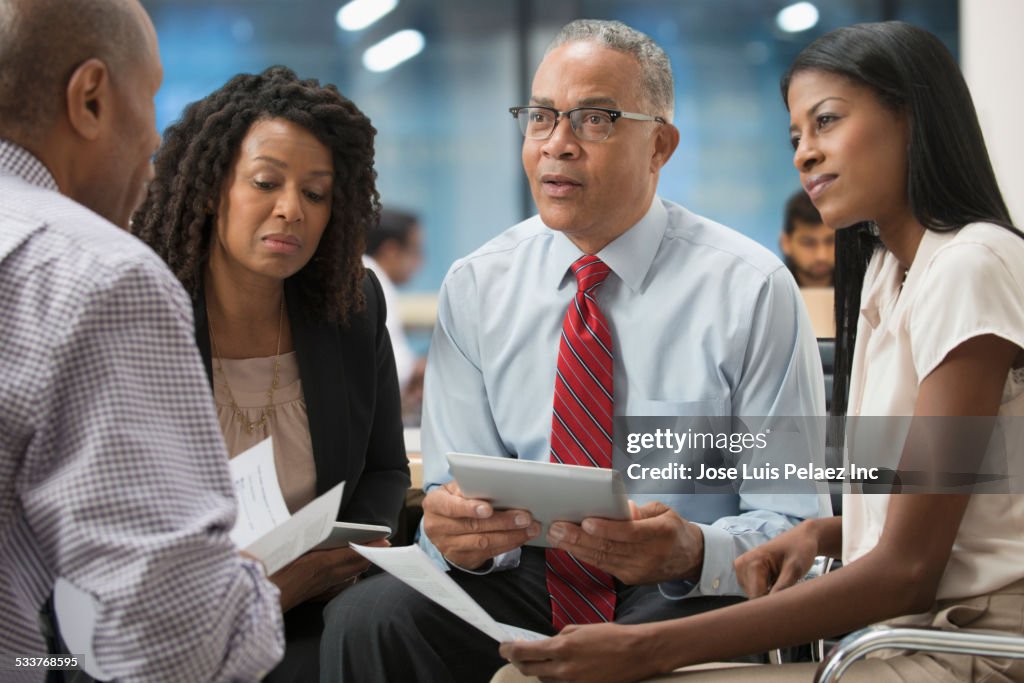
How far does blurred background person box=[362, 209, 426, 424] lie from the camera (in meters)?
5.38

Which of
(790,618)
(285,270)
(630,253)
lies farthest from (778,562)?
(285,270)

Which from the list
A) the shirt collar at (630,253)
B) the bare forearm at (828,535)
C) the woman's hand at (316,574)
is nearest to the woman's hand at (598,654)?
the bare forearm at (828,535)

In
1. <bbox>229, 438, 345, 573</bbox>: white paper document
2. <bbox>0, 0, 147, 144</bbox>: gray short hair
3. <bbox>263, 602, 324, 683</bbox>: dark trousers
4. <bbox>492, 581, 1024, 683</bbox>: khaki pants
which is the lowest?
<bbox>263, 602, 324, 683</bbox>: dark trousers

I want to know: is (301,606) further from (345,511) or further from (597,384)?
(597,384)

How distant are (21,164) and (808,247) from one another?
4.23 metres

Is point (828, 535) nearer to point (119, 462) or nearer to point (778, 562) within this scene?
point (778, 562)

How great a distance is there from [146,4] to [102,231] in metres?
5.34

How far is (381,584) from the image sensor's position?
1.88 m

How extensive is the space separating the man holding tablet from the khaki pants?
0.32 metres

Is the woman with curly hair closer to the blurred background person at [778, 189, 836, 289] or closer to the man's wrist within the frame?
A: the man's wrist

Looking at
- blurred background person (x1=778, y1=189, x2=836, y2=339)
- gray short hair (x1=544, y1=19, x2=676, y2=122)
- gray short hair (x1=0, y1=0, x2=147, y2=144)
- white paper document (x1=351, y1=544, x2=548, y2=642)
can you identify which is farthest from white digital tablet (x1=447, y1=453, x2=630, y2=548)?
blurred background person (x1=778, y1=189, x2=836, y2=339)

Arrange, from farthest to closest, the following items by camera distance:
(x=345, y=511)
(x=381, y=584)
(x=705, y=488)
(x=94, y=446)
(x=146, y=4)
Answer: (x=146, y=4), (x=345, y=511), (x=705, y=488), (x=381, y=584), (x=94, y=446)

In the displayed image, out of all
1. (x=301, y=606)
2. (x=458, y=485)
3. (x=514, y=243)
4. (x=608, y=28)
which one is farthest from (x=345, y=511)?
(x=608, y=28)

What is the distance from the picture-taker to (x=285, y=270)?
6.81 ft
